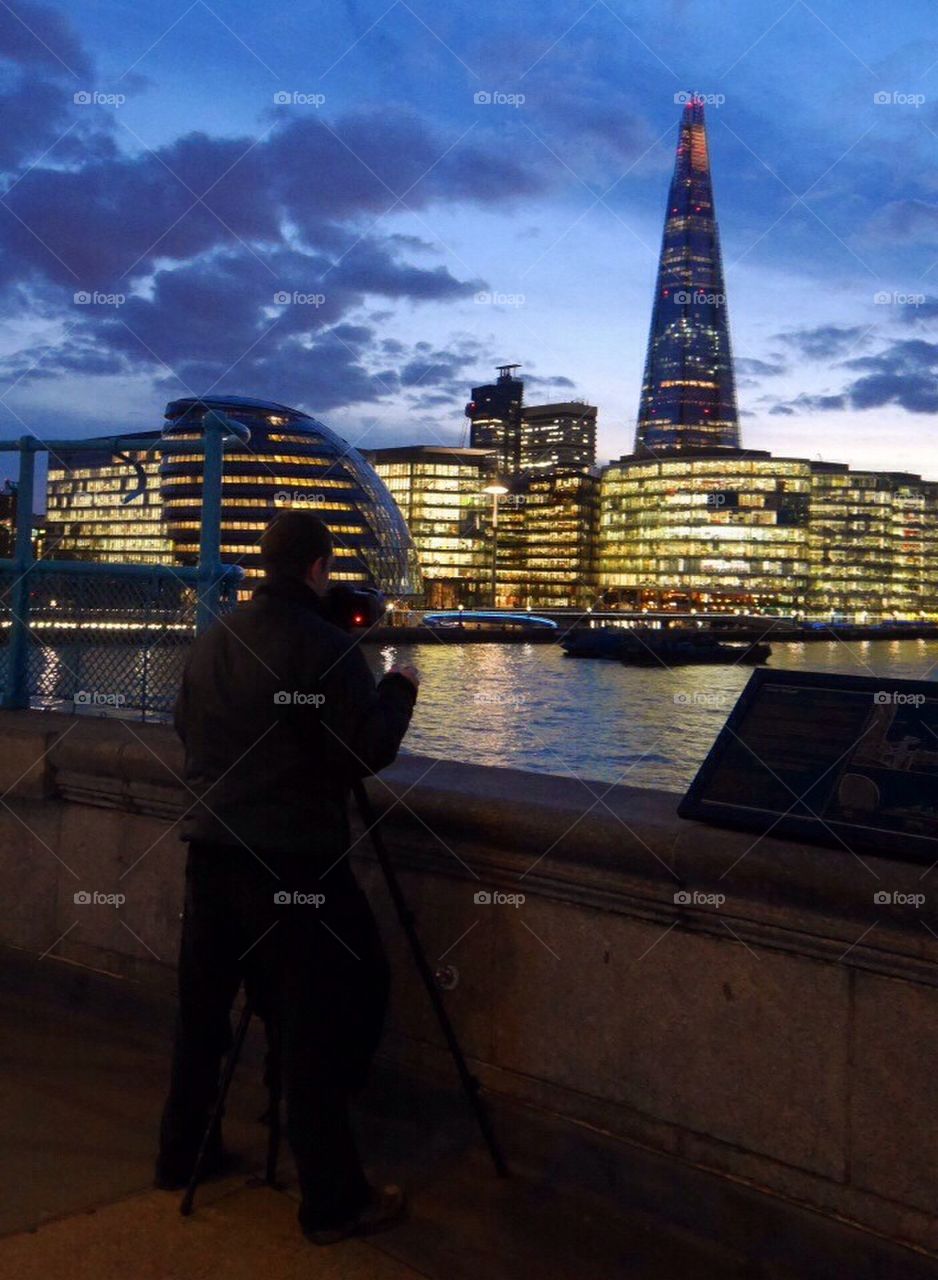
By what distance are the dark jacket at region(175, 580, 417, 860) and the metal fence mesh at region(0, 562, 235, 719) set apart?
7.92 ft

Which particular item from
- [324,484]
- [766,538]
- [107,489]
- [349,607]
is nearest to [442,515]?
[766,538]

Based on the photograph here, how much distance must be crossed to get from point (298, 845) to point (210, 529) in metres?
2.71

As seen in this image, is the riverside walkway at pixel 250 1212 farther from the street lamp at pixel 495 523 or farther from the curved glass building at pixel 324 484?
the curved glass building at pixel 324 484

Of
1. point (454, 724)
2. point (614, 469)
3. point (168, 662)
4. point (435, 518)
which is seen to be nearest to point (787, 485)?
point (614, 469)

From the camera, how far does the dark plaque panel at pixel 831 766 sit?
10.2 feet

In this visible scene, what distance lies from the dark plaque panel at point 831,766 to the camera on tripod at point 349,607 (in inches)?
40.6

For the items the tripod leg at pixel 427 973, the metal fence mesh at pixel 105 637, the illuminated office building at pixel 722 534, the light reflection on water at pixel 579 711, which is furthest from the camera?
the illuminated office building at pixel 722 534

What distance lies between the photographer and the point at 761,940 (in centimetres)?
323

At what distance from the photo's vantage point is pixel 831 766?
330 centimetres

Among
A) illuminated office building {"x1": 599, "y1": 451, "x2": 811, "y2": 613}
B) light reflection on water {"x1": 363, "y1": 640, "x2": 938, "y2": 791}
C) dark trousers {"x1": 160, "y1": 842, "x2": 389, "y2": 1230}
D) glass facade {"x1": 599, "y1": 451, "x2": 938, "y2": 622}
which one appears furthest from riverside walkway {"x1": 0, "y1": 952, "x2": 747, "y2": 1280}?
illuminated office building {"x1": 599, "y1": 451, "x2": 811, "y2": 613}

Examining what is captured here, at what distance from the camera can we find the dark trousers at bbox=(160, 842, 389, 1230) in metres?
3.11

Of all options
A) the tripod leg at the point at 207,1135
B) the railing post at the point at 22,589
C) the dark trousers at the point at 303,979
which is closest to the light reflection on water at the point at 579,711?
the dark trousers at the point at 303,979

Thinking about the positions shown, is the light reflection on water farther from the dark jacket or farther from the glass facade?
the glass facade

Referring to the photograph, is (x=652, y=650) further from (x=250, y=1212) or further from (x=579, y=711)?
(x=250, y=1212)
